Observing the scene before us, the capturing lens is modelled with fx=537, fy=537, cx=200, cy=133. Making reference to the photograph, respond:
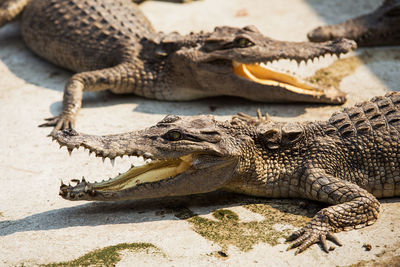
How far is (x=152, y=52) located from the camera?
6.23 meters

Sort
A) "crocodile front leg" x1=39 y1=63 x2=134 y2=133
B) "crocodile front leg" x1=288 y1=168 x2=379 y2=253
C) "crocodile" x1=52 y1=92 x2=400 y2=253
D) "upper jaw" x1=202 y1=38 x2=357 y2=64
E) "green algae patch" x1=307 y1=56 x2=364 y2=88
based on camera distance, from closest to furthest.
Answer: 1. "crocodile front leg" x1=288 y1=168 x2=379 y2=253
2. "crocodile" x1=52 y1=92 x2=400 y2=253
3. "upper jaw" x1=202 y1=38 x2=357 y2=64
4. "crocodile front leg" x1=39 y1=63 x2=134 y2=133
5. "green algae patch" x1=307 y1=56 x2=364 y2=88

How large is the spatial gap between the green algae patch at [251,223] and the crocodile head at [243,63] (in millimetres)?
1886

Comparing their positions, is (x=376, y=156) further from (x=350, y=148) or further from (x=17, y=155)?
(x=17, y=155)

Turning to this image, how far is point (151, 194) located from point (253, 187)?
2.63ft

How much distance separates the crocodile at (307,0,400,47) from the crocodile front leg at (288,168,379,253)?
10.9 ft

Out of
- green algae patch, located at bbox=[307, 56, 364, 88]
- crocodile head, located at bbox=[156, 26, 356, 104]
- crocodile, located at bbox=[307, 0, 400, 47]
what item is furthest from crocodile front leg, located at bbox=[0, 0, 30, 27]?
green algae patch, located at bbox=[307, 56, 364, 88]

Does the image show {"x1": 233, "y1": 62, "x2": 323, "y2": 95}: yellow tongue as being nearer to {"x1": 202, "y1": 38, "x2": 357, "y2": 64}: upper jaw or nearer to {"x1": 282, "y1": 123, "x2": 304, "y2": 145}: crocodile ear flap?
{"x1": 202, "y1": 38, "x2": 357, "y2": 64}: upper jaw

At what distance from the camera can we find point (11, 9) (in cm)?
748

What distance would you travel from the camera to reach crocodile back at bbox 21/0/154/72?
639 centimetres

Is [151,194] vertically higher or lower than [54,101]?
higher

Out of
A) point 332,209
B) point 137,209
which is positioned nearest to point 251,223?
point 332,209

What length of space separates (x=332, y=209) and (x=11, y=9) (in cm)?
559

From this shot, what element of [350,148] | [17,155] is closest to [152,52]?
[17,155]

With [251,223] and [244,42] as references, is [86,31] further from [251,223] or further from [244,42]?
[251,223]
